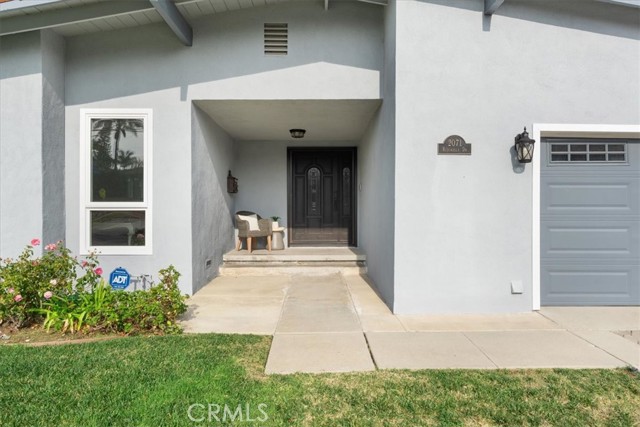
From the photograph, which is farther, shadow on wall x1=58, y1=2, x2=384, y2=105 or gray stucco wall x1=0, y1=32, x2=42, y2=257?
shadow on wall x1=58, y1=2, x2=384, y2=105

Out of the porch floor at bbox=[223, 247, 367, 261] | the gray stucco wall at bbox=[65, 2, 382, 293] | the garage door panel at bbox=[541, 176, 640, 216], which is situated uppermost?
the gray stucco wall at bbox=[65, 2, 382, 293]

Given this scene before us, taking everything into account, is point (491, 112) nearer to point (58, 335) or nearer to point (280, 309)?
point (280, 309)

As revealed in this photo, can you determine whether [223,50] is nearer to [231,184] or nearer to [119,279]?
[231,184]

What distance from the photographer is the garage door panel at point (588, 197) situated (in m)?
4.05

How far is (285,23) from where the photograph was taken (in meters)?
4.36

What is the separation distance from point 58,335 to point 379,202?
156 inches

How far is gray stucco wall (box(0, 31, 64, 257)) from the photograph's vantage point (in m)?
4.01

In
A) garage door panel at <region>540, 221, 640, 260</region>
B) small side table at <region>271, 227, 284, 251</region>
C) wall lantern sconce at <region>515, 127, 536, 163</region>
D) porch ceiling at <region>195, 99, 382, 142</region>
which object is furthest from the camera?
small side table at <region>271, 227, 284, 251</region>

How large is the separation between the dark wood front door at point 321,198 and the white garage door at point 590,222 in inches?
154

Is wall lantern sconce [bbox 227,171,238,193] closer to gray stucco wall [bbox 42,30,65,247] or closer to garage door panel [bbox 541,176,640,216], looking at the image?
gray stucco wall [bbox 42,30,65,247]

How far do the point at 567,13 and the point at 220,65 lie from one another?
4.23 m

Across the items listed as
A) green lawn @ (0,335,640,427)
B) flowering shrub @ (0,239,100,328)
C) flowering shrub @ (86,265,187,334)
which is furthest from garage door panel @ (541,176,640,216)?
flowering shrub @ (0,239,100,328)

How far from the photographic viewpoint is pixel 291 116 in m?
5.21

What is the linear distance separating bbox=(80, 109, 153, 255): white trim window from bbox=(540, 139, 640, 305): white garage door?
5.10 meters
